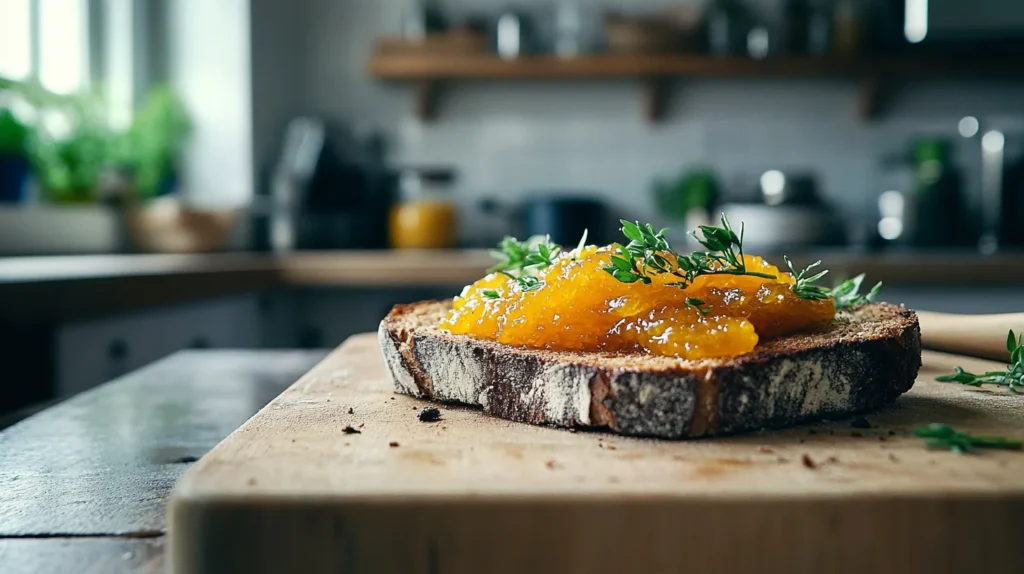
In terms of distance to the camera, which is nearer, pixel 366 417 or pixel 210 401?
pixel 366 417

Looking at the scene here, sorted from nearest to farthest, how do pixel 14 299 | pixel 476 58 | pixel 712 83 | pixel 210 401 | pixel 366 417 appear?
pixel 366 417
pixel 210 401
pixel 14 299
pixel 476 58
pixel 712 83

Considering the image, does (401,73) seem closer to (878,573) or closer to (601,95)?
(601,95)

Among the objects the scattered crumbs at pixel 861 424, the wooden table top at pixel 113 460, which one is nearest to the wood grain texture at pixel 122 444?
the wooden table top at pixel 113 460

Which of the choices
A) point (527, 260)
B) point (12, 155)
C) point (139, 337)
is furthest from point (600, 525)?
point (12, 155)

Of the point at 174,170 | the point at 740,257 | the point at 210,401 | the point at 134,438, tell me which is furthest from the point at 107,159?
the point at 740,257

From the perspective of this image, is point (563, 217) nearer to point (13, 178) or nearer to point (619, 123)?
point (619, 123)

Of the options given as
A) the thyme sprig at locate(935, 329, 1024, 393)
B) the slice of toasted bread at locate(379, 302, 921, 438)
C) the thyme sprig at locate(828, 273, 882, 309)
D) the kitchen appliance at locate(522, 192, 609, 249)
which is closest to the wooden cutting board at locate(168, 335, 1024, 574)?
the slice of toasted bread at locate(379, 302, 921, 438)
